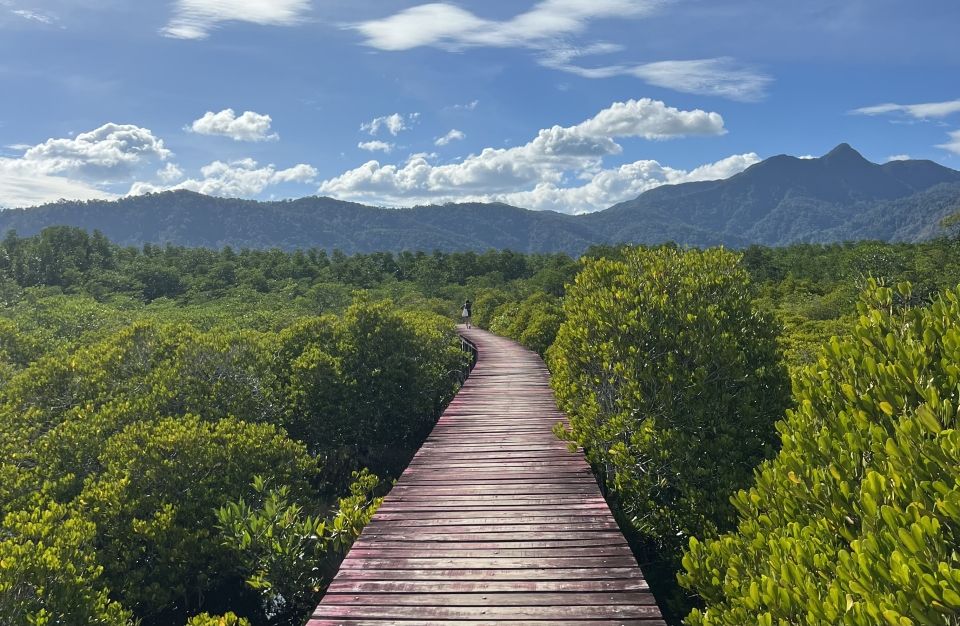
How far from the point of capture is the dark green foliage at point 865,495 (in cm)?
217

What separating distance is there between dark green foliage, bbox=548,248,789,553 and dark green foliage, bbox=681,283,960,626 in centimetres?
193

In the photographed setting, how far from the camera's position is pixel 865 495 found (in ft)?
8.46

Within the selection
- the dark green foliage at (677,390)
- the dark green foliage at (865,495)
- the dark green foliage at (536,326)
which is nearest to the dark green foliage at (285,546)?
the dark green foliage at (677,390)

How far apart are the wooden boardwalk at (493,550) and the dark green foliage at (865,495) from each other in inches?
38.9

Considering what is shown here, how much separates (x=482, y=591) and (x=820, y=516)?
9.01 feet

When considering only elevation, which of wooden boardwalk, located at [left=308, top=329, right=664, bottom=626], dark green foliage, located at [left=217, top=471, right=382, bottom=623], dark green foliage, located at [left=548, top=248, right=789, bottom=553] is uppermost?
dark green foliage, located at [left=548, top=248, right=789, bottom=553]

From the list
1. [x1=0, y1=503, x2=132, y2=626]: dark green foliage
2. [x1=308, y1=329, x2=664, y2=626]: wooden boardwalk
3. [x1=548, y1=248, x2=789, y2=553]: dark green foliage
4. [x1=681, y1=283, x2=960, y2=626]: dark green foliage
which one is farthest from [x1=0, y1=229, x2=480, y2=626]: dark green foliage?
[x1=681, y1=283, x2=960, y2=626]: dark green foliage

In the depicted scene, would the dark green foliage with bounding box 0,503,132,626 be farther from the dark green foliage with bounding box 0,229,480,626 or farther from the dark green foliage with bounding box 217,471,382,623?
the dark green foliage with bounding box 217,471,382,623

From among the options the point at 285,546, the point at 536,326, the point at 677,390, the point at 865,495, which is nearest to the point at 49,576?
the point at 285,546

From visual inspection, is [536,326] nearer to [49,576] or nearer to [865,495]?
[49,576]

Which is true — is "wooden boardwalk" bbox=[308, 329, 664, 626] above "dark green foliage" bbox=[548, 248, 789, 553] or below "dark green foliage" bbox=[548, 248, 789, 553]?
below

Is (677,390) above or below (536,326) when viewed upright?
above

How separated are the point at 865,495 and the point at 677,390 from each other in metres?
4.13

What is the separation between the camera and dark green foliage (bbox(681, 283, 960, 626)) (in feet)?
7.13
